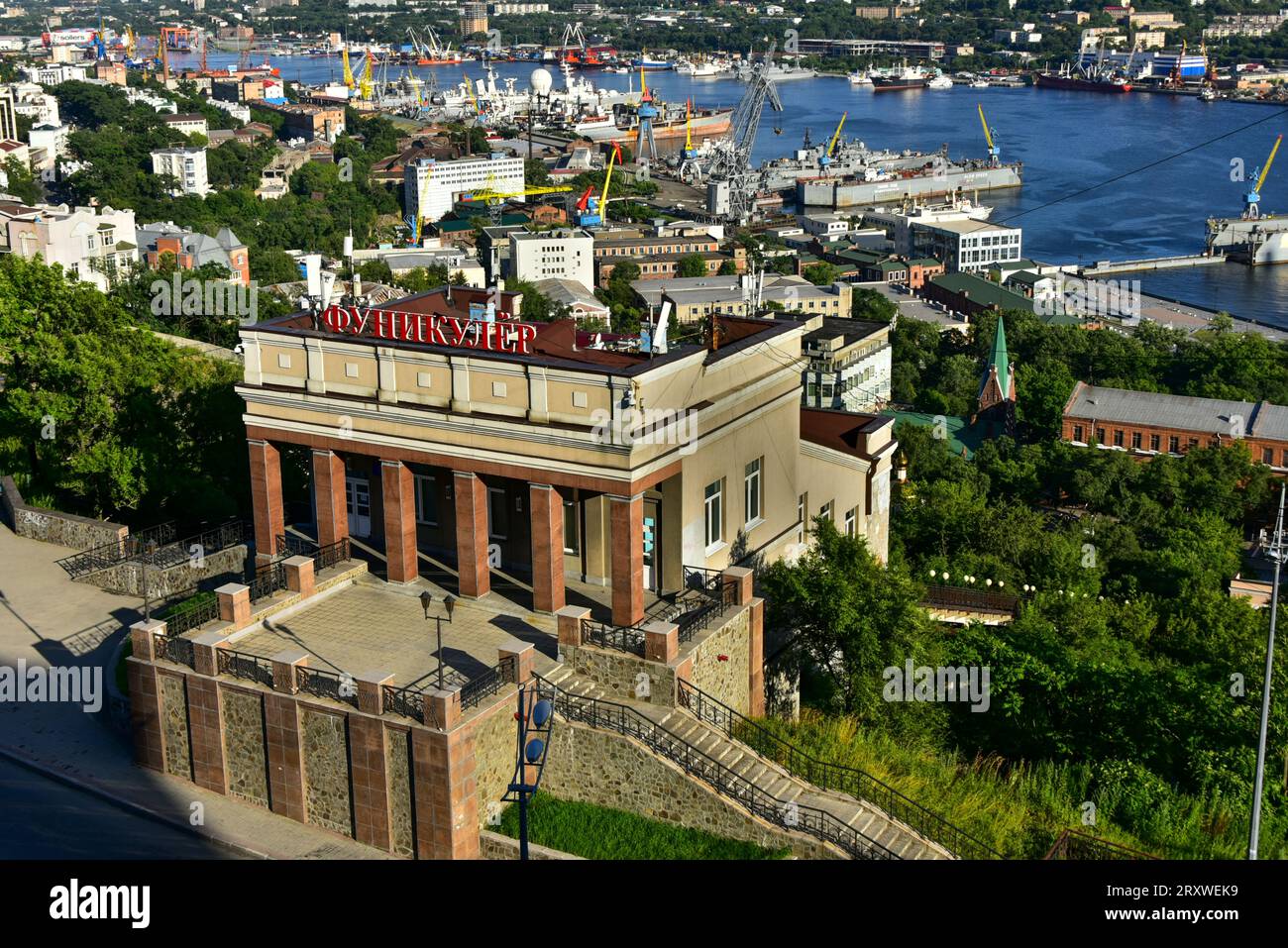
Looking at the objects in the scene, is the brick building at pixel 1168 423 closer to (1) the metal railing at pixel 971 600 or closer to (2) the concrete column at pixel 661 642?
(1) the metal railing at pixel 971 600

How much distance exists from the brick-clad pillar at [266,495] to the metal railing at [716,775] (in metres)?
7.13

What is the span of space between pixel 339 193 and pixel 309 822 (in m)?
139

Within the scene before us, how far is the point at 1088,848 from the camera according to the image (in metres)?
20.8

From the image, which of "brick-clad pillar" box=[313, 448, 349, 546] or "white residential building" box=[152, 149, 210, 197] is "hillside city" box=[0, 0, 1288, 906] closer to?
"brick-clad pillar" box=[313, 448, 349, 546]

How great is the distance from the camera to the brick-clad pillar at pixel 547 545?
22359 millimetres

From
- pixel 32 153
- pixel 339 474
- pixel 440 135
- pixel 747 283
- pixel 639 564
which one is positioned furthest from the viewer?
pixel 440 135

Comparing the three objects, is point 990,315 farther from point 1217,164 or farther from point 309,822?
point 1217,164

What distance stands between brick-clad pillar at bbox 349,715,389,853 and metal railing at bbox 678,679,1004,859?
3911mm

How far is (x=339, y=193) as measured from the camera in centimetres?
15338

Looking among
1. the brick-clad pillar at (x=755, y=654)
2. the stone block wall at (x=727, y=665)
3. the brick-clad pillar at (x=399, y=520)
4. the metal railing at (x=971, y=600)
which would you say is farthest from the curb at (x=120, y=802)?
the metal railing at (x=971, y=600)

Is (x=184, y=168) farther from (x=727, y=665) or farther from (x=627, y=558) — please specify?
(x=727, y=665)

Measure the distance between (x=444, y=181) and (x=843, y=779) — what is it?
15019 centimetres

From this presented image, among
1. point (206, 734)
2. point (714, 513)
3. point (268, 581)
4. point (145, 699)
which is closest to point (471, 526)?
point (268, 581)

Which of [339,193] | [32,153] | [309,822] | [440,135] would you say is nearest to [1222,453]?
[309,822]
